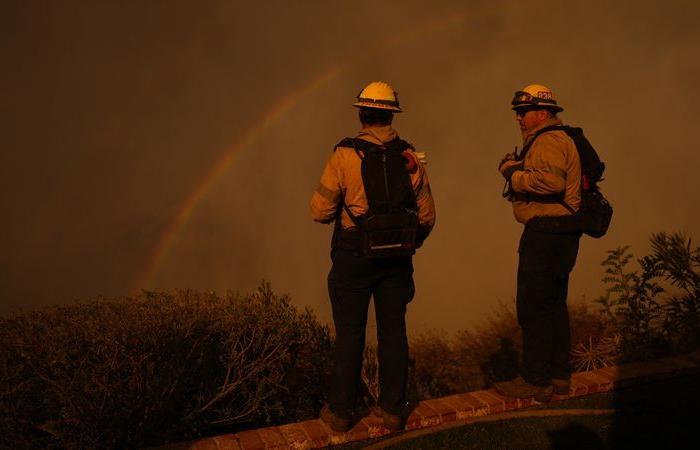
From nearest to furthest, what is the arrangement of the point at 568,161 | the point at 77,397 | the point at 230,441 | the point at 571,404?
1. the point at 77,397
2. the point at 230,441
3. the point at 568,161
4. the point at 571,404

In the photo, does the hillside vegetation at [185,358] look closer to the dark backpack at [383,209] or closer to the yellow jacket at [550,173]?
the dark backpack at [383,209]

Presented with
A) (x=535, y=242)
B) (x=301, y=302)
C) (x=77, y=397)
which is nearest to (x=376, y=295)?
(x=535, y=242)

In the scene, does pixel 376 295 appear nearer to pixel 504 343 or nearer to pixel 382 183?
pixel 382 183

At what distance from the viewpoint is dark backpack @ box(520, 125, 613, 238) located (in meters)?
3.84

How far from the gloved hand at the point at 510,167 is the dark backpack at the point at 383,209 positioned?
800mm

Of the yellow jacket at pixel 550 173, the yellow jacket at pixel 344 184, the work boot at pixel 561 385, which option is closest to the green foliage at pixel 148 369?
the yellow jacket at pixel 344 184

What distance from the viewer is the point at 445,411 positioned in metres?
3.87

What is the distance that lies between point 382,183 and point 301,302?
9482 mm

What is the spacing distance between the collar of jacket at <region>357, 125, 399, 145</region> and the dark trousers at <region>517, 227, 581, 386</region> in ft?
3.67

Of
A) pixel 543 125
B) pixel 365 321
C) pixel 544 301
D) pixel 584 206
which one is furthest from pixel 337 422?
pixel 543 125

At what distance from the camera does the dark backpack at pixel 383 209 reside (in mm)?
3342

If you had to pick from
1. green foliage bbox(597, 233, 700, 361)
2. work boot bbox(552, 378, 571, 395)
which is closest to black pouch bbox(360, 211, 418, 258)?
work boot bbox(552, 378, 571, 395)

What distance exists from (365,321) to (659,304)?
3.79 metres

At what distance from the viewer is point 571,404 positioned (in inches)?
159
